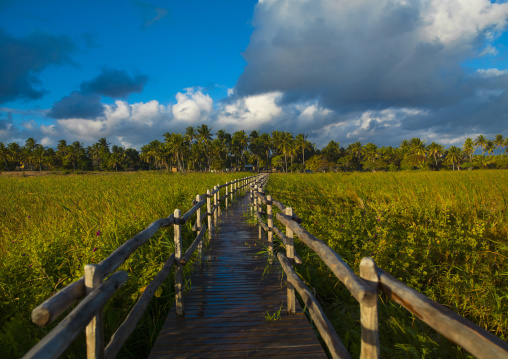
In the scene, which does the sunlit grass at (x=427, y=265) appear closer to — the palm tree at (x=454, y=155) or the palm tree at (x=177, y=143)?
the palm tree at (x=177, y=143)

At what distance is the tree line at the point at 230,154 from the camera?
83.9 m

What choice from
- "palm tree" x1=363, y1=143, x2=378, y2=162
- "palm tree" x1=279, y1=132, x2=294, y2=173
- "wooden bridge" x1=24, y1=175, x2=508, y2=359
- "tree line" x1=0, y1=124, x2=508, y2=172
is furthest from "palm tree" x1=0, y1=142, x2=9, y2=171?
"palm tree" x1=363, y1=143, x2=378, y2=162

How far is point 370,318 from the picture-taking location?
1.82 meters

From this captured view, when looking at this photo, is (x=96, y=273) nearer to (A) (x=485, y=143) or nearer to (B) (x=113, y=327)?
(B) (x=113, y=327)

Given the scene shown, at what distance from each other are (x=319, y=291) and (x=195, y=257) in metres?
2.39

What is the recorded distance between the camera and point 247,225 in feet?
30.4

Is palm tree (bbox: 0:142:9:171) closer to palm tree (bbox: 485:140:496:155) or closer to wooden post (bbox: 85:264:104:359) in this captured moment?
wooden post (bbox: 85:264:104:359)

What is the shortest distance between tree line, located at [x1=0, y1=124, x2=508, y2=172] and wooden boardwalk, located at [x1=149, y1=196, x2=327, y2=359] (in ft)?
231

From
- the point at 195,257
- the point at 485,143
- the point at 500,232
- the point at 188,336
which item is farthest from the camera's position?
the point at 485,143

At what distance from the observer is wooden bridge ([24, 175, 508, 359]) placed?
4.57 ft

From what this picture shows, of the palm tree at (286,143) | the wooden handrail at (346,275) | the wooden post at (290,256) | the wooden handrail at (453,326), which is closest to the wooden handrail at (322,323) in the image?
the wooden post at (290,256)

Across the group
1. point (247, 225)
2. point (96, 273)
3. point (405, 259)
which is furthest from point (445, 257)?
point (247, 225)

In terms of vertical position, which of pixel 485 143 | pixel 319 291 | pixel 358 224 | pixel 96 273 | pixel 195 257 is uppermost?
pixel 485 143

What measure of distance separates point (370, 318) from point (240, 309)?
2.43 m
